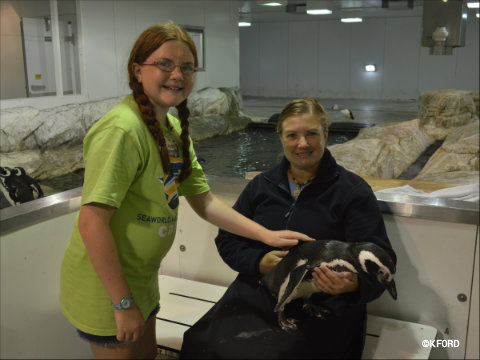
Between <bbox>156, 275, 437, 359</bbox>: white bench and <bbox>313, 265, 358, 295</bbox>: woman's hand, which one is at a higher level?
<bbox>313, 265, 358, 295</bbox>: woman's hand

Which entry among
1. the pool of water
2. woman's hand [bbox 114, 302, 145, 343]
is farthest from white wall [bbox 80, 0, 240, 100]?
woman's hand [bbox 114, 302, 145, 343]

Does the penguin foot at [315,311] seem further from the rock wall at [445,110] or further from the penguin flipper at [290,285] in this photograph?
the rock wall at [445,110]

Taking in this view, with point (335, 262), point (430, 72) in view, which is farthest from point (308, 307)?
point (430, 72)

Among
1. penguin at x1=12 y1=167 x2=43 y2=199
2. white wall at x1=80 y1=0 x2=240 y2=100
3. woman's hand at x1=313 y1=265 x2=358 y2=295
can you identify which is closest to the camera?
woman's hand at x1=313 y1=265 x2=358 y2=295

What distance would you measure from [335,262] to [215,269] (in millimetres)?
850

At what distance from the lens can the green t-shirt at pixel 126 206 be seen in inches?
39.9

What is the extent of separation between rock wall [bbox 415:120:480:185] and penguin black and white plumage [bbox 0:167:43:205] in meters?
2.51

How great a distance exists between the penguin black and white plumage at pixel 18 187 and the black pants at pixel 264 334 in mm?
2084

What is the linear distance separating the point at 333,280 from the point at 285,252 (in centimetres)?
19

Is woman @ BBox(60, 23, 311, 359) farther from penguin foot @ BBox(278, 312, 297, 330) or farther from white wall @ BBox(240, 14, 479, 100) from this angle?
white wall @ BBox(240, 14, 479, 100)

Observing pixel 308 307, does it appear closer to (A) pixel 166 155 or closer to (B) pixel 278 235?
(B) pixel 278 235

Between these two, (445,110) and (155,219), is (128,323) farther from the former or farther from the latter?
(445,110)

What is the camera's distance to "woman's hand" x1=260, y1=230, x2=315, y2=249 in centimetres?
136

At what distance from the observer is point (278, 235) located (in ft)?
4.54
